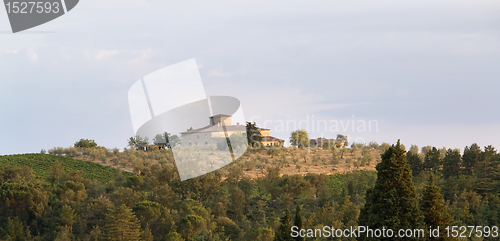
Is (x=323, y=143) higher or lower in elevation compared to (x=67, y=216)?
higher

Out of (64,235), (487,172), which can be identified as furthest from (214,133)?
(64,235)

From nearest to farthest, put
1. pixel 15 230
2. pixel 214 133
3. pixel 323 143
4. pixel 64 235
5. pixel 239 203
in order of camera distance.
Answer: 1. pixel 64 235
2. pixel 15 230
3. pixel 239 203
4. pixel 214 133
5. pixel 323 143

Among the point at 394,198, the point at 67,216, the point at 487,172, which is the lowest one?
the point at 67,216

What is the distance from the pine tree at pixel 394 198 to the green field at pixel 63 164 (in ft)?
98.1

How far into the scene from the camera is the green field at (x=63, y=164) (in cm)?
3984

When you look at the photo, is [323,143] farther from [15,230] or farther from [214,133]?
[15,230]

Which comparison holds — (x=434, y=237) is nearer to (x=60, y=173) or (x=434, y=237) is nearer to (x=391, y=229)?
(x=391, y=229)

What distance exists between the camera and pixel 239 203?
89.6 feet

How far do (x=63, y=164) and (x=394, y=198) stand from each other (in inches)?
1441

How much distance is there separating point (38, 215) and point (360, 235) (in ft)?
62.8

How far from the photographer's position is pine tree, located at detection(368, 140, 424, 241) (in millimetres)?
13242

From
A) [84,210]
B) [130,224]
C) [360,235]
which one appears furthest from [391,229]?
[84,210]

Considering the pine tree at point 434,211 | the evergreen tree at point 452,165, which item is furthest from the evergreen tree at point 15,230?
the evergreen tree at point 452,165

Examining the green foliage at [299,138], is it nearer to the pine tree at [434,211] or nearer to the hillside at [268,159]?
the hillside at [268,159]
